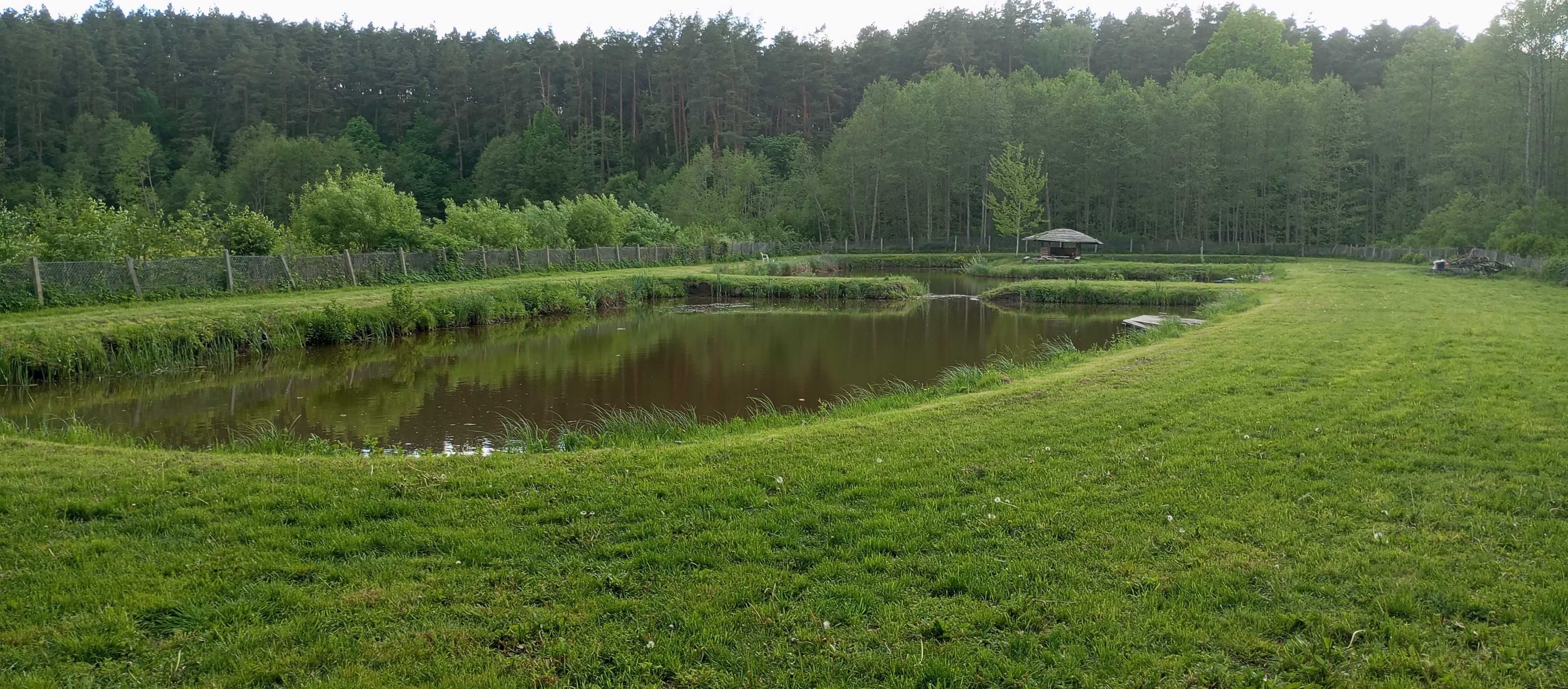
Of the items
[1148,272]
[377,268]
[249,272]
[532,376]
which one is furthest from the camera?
[1148,272]

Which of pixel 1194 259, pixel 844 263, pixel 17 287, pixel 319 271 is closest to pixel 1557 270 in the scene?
pixel 1194 259

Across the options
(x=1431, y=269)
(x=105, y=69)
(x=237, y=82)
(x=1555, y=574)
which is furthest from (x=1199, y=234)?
(x=105, y=69)

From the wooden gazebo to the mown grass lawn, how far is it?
38803 millimetres

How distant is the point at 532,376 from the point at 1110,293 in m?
19.8

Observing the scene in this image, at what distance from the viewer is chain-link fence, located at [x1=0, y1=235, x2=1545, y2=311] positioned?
59.7 feet

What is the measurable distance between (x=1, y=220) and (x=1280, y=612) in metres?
24.9

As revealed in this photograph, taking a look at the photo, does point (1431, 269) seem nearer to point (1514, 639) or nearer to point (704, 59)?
point (1514, 639)

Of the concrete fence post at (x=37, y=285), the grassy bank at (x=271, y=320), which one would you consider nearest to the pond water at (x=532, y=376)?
the grassy bank at (x=271, y=320)

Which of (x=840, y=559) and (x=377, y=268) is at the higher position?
(x=377, y=268)

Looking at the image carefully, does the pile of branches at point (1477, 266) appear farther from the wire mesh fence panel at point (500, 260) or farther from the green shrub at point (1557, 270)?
the wire mesh fence panel at point (500, 260)

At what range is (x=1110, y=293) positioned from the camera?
2850 cm

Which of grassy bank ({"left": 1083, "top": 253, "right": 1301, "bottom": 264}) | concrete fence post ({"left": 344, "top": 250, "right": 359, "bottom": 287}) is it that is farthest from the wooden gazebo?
concrete fence post ({"left": 344, "top": 250, "right": 359, "bottom": 287})

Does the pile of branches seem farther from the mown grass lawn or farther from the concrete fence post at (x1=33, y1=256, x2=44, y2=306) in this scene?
the concrete fence post at (x1=33, y1=256, x2=44, y2=306)

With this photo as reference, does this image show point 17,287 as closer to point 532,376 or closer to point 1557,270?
point 532,376
